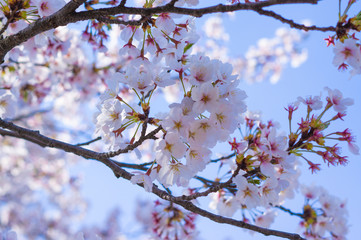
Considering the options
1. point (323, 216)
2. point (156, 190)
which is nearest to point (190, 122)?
point (156, 190)

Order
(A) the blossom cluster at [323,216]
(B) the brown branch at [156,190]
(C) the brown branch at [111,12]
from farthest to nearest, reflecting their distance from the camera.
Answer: (A) the blossom cluster at [323,216] → (B) the brown branch at [156,190] → (C) the brown branch at [111,12]

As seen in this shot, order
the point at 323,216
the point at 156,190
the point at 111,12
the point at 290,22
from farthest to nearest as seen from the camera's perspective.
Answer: the point at 323,216, the point at 156,190, the point at 111,12, the point at 290,22

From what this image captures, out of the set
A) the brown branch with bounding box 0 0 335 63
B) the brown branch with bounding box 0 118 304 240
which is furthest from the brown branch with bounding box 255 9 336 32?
the brown branch with bounding box 0 118 304 240

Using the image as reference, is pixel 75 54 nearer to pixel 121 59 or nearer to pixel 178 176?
pixel 121 59

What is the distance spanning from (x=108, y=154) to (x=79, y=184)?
10.5 m

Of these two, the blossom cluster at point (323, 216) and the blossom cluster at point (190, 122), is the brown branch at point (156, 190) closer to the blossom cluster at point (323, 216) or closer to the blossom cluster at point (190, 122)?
the blossom cluster at point (190, 122)

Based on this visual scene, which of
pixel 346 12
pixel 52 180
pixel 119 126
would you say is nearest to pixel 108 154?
pixel 119 126

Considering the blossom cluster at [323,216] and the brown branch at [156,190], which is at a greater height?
the blossom cluster at [323,216]

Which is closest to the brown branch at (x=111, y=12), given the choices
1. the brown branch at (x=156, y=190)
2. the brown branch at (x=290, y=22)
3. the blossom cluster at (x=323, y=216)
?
the brown branch at (x=290, y=22)

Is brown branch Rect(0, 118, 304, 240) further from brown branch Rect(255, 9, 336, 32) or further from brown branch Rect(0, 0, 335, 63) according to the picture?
brown branch Rect(255, 9, 336, 32)

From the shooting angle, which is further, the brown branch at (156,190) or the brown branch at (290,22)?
the brown branch at (156,190)

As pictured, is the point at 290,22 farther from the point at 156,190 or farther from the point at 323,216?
the point at 323,216

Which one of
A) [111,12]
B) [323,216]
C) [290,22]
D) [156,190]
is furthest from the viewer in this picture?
[323,216]

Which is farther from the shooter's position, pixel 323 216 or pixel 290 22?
pixel 323 216
